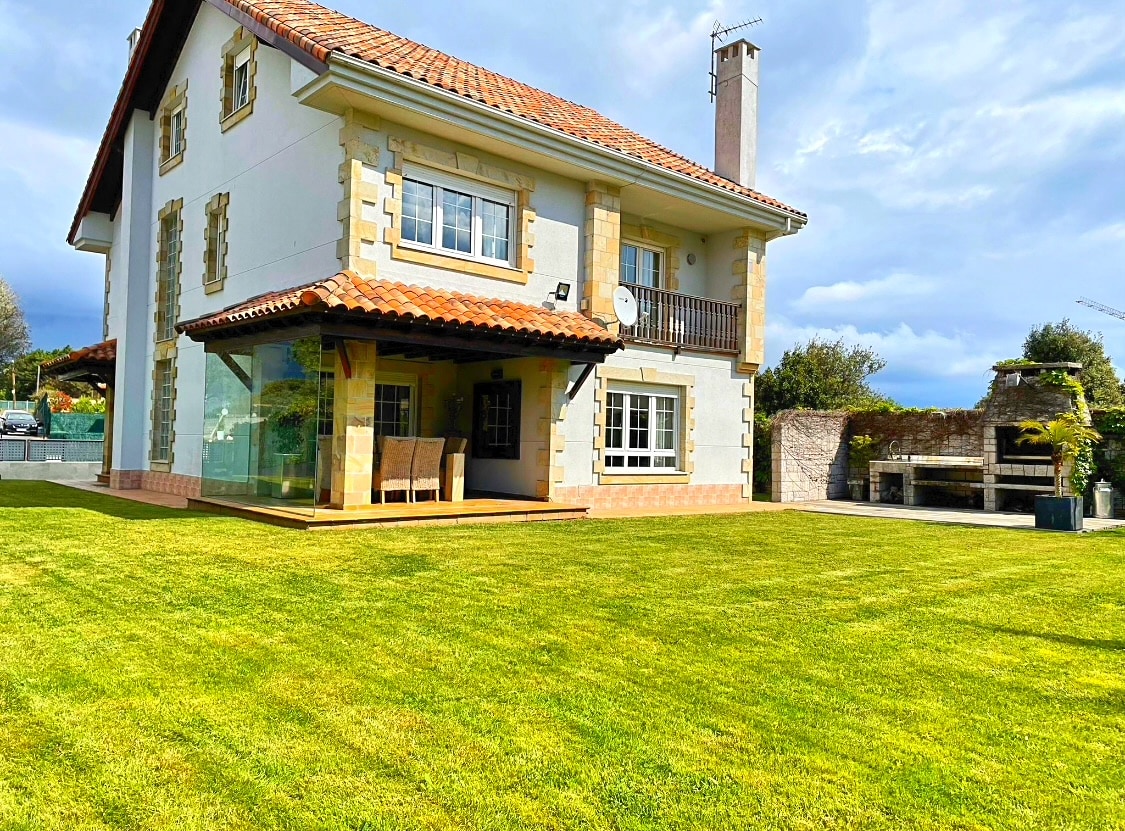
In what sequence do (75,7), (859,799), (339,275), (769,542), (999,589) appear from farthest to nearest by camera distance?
(75,7) → (339,275) → (769,542) → (999,589) → (859,799)

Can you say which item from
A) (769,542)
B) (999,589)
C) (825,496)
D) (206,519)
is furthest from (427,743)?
(825,496)

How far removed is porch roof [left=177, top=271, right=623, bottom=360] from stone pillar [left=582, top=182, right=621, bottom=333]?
0.98 m

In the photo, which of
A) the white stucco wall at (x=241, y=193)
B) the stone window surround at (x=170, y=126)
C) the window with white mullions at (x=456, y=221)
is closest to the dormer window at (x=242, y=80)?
the white stucco wall at (x=241, y=193)

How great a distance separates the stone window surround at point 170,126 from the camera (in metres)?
16.5

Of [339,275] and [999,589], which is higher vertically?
[339,275]

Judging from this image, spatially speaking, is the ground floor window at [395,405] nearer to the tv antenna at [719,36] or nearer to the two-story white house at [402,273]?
the two-story white house at [402,273]

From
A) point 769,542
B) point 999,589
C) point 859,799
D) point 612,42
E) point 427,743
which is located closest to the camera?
point 859,799

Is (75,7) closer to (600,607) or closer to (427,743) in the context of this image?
(600,607)

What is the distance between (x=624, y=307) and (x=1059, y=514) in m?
8.14

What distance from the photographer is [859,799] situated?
270 centimetres

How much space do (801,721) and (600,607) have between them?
7.57 ft

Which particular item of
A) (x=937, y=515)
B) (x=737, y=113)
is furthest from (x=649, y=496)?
Result: (x=737, y=113)

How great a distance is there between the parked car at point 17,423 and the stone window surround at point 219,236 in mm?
23534

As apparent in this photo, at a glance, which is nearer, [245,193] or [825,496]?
[245,193]
